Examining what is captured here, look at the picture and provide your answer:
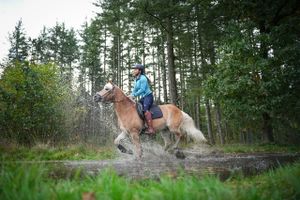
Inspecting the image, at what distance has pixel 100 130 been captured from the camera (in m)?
20.8

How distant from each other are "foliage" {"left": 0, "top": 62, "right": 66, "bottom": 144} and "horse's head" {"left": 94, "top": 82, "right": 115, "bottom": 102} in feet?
25.4

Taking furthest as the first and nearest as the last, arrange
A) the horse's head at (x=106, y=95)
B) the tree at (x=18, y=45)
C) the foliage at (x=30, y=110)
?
the tree at (x=18, y=45) → the foliage at (x=30, y=110) → the horse's head at (x=106, y=95)

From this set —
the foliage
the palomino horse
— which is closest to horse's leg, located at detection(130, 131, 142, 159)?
the palomino horse

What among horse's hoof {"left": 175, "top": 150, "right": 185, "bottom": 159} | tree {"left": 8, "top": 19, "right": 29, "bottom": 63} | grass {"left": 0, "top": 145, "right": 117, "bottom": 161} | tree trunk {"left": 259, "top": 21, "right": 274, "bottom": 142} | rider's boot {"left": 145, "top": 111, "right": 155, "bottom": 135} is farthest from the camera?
tree {"left": 8, "top": 19, "right": 29, "bottom": 63}

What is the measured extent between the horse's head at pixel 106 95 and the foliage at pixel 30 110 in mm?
7730

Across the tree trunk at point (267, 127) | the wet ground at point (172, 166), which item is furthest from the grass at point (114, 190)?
the tree trunk at point (267, 127)

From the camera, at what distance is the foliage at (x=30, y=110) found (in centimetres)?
1786

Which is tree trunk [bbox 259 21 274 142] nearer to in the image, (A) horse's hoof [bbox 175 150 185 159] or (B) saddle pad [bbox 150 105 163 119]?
(B) saddle pad [bbox 150 105 163 119]

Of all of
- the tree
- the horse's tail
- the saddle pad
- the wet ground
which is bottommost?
the wet ground

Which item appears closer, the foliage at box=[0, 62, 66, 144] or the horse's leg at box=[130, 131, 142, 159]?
the horse's leg at box=[130, 131, 142, 159]

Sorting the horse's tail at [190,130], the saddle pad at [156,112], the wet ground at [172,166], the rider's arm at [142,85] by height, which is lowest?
the wet ground at [172,166]

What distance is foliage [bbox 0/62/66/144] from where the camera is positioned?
703 inches

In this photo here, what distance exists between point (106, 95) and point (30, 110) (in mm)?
10641

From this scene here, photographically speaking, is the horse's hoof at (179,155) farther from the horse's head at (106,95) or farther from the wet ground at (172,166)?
the horse's head at (106,95)
